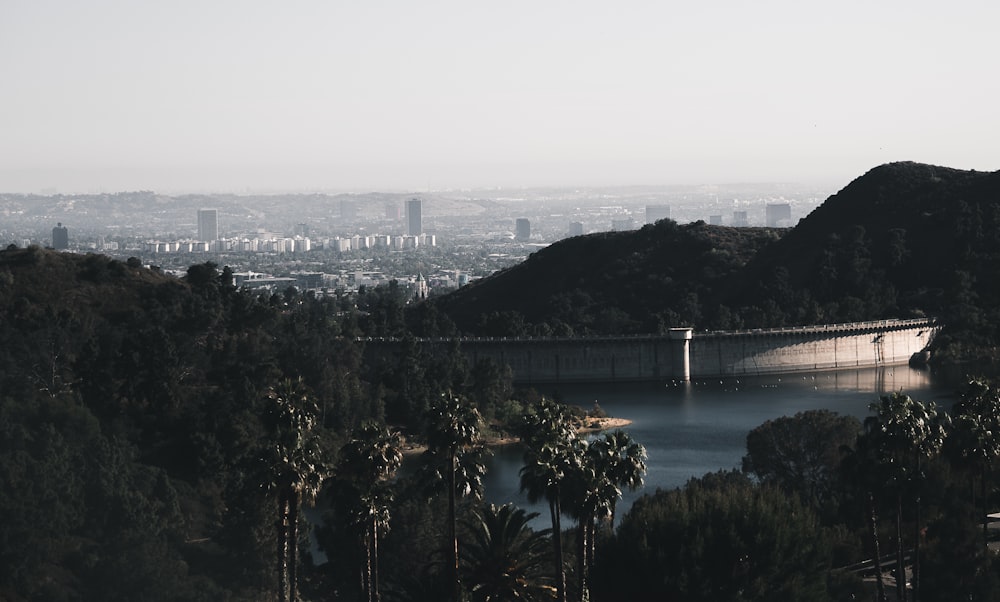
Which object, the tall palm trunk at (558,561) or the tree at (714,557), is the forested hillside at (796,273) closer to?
the tree at (714,557)

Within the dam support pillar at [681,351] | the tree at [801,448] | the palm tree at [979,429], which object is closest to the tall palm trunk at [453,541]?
the palm tree at [979,429]

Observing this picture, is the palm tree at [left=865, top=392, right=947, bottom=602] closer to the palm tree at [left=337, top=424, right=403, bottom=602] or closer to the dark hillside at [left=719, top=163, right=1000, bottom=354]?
the palm tree at [left=337, top=424, right=403, bottom=602]

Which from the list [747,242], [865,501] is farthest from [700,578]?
[747,242]

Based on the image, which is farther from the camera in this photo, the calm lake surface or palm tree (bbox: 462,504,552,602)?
the calm lake surface

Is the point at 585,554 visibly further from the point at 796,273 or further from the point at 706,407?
the point at 796,273

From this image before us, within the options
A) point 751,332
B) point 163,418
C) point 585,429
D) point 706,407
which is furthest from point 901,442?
point 751,332

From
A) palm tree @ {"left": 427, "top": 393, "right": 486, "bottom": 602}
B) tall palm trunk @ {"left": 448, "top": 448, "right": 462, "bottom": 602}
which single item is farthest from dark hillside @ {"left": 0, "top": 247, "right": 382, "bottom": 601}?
tall palm trunk @ {"left": 448, "top": 448, "right": 462, "bottom": 602}

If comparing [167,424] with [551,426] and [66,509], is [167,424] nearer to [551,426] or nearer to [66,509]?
[66,509]
